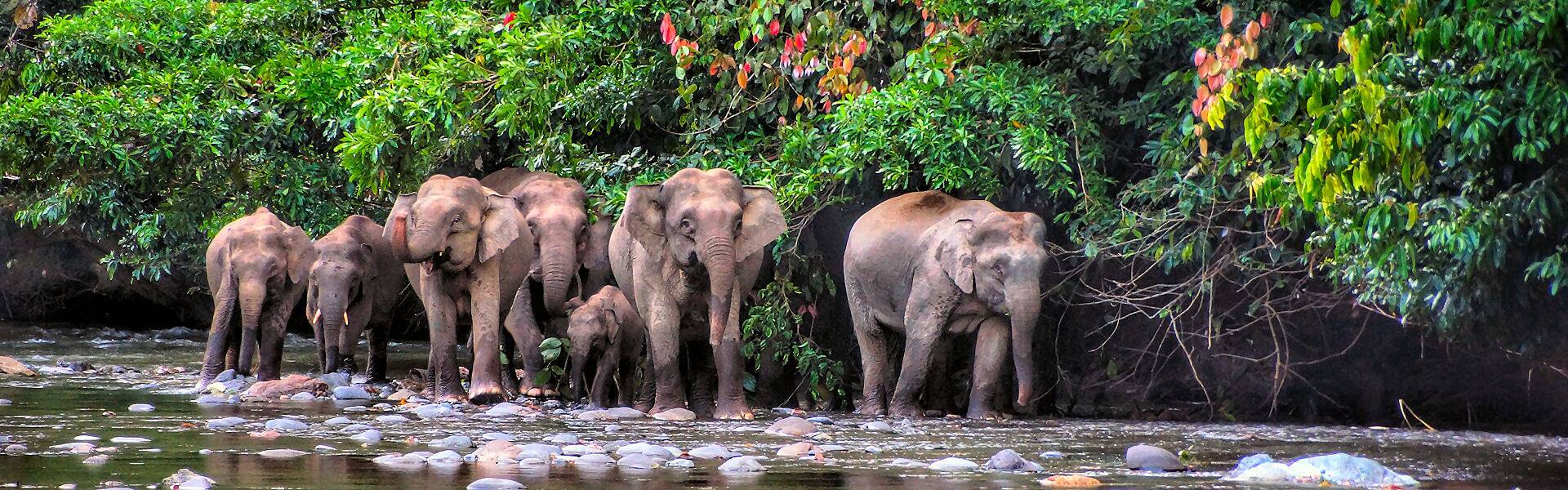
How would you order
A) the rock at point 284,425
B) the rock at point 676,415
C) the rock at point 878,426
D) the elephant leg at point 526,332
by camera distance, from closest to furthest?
1. the rock at point 284,425
2. the rock at point 878,426
3. the rock at point 676,415
4. the elephant leg at point 526,332

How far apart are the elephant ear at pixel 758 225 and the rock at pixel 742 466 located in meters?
4.01

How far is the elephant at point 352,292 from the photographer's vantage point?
48.3 ft

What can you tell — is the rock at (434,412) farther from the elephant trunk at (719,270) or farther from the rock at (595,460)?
the rock at (595,460)

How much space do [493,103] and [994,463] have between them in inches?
322

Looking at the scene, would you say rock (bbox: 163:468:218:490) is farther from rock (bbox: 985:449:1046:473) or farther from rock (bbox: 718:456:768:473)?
rock (bbox: 985:449:1046:473)

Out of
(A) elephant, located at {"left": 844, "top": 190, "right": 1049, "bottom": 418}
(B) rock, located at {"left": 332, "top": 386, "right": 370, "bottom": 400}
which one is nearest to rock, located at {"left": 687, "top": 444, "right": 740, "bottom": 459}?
(A) elephant, located at {"left": 844, "top": 190, "right": 1049, "bottom": 418}

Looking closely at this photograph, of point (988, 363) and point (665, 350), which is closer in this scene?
point (665, 350)

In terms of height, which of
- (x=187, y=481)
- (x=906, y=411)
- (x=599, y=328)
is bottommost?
(x=187, y=481)

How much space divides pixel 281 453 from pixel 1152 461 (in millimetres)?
3640

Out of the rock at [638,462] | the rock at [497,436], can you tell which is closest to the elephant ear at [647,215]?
the rock at [497,436]

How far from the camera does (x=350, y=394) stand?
1310 cm

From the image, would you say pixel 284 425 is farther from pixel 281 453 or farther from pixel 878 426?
pixel 878 426

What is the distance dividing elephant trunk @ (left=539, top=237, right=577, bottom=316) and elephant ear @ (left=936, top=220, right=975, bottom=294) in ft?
9.06

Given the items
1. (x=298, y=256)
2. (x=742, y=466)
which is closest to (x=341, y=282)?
(x=298, y=256)
